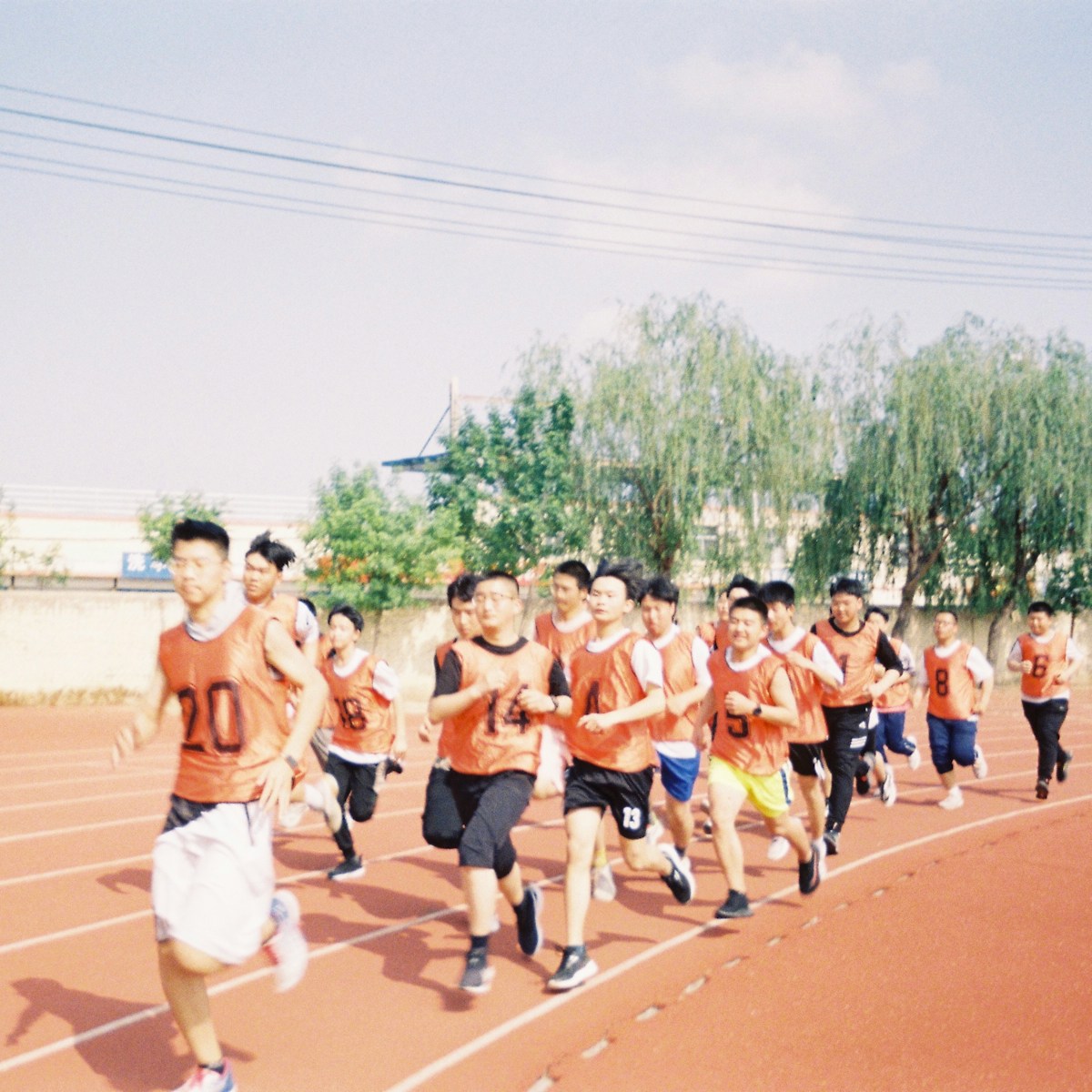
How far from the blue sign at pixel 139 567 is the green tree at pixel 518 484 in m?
15.0

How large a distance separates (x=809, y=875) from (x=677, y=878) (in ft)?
3.24

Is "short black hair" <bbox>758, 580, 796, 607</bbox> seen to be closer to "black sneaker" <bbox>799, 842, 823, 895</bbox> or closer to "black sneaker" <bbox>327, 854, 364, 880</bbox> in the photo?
"black sneaker" <bbox>799, 842, 823, 895</bbox>

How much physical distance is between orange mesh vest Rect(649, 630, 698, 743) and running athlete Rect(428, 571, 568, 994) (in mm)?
1958

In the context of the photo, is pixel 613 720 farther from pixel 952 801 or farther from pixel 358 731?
pixel 952 801

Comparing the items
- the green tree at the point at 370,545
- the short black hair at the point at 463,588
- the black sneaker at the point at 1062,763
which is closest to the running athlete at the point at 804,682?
the short black hair at the point at 463,588

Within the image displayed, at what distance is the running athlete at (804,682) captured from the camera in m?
7.98

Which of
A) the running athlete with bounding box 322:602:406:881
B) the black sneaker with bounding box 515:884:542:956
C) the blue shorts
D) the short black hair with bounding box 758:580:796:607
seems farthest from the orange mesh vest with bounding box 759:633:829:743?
the black sneaker with bounding box 515:884:542:956

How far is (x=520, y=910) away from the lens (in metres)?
5.81

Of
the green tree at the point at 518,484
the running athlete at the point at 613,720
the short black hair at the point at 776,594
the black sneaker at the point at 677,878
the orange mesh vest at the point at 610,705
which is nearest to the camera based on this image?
the running athlete at the point at 613,720

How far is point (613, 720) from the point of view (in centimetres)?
585

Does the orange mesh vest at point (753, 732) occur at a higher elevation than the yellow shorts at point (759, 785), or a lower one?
higher

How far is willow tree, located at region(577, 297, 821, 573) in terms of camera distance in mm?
23734

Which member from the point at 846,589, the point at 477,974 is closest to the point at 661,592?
the point at 846,589

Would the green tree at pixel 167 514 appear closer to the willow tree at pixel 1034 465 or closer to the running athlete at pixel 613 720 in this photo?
the willow tree at pixel 1034 465
